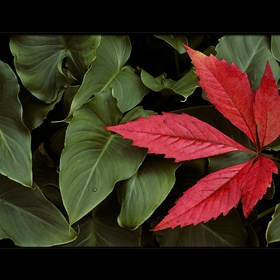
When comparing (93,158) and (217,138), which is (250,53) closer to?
(217,138)

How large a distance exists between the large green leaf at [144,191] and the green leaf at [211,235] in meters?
0.11

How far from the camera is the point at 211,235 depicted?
88 cm

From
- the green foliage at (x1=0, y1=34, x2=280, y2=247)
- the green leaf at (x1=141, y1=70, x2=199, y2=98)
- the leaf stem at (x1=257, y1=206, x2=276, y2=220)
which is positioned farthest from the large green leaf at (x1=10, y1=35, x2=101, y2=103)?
the leaf stem at (x1=257, y1=206, x2=276, y2=220)

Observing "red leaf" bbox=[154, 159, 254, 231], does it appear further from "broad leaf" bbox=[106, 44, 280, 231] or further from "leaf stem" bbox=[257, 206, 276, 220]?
"leaf stem" bbox=[257, 206, 276, 220]

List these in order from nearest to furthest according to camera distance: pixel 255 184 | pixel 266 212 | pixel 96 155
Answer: pixel 255 184 < pixel 96 155 < pixel 266 212

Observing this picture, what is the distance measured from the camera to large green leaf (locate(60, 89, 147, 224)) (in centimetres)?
77

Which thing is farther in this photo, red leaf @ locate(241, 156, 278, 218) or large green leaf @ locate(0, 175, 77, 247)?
large green leaf @ locate(0, 175, 77, 247)

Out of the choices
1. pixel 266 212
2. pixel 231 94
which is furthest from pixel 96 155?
pixel 266 212

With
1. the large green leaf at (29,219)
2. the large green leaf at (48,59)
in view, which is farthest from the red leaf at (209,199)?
the large green leaf at (48,59)

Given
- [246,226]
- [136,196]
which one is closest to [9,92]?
[136,196]

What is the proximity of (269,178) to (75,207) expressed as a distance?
312 millimetres

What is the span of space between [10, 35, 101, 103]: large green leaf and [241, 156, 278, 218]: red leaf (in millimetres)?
393

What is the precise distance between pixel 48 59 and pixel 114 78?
0.14 meters

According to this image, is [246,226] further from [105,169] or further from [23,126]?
[23,126]
